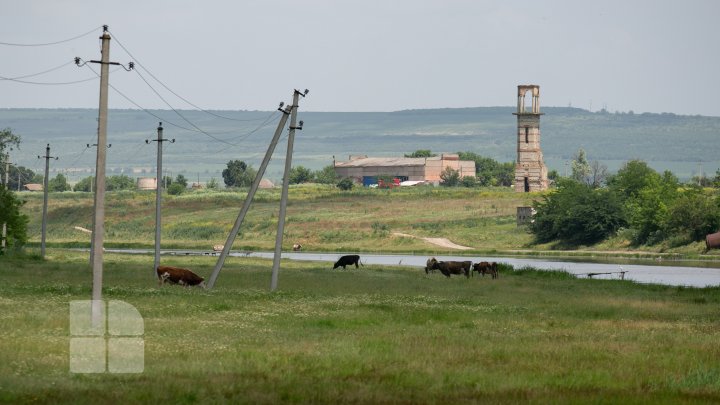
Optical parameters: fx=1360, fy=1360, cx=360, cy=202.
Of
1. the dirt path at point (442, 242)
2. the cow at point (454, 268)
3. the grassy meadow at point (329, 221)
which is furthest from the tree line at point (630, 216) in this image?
the cow at point (454, 268)

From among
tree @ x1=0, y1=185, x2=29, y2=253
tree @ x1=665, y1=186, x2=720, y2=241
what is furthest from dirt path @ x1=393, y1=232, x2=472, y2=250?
tree @ x1=0, y1=185, x2=29, y2=253

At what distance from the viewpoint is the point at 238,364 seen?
24.9 metres

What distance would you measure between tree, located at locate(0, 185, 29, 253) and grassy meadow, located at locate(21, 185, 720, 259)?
31.9 m

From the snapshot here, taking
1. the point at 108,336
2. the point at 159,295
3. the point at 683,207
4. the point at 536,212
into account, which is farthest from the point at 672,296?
the point at 536,212

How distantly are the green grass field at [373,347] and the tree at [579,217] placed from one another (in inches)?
2782

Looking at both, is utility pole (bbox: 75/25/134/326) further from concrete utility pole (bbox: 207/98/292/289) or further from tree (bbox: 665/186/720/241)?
tree (bbox: 665/186/720/241)

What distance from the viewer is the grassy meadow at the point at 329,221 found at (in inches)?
4904

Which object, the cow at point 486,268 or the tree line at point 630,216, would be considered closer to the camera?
the cow at point 486,268

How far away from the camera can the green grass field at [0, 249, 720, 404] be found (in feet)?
72.9

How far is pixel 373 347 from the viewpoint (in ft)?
93.0

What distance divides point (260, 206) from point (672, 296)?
115050mm

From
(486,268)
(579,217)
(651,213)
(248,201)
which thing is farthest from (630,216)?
(248,201)

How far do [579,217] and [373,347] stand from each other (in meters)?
92.5

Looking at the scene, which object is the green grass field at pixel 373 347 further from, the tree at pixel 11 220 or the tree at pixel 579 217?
the tree at pixel 579 217
